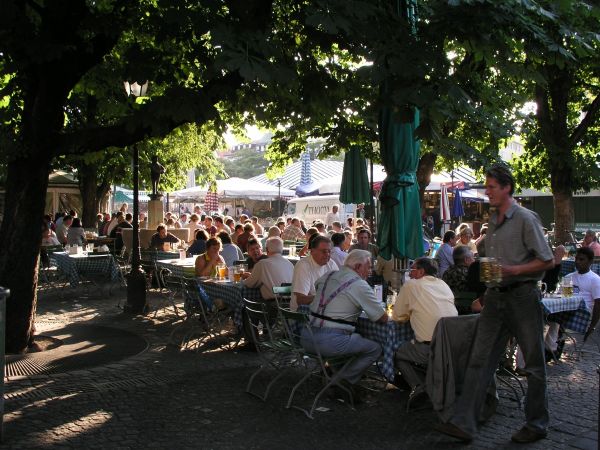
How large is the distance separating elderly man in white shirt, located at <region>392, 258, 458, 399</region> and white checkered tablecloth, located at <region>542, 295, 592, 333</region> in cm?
193

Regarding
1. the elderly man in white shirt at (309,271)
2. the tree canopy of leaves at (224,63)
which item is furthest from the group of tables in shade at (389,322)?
the tree canopy of leaves at (224,63)

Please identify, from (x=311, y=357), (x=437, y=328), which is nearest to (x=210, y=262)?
(x=311, y=357)

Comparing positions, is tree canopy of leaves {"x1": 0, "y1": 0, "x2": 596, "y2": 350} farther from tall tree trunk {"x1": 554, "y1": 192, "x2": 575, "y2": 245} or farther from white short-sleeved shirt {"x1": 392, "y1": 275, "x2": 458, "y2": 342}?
tall tree trunk {"x1": 554, "y1": 192, "x2": 575, "y2": 245}

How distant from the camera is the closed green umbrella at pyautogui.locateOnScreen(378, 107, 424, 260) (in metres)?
7.91

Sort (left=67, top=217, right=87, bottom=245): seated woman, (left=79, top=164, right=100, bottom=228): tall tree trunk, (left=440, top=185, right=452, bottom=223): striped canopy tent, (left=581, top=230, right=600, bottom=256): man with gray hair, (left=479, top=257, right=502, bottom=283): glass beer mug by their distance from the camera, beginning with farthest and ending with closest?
(left=79, top=164, right=100, bottom=228): tall tree trunk
(left=440, top=185, right=452, bottom=223): striped canopy tent
(left=67, top=217, right=87, bottom=245): seated woman
(left=581, top=230, right=600, bottom=256): man with gray hair
(left=479, top=257, right=502, bottom=283): glass beer mug

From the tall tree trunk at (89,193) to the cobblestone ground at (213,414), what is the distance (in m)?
16.6

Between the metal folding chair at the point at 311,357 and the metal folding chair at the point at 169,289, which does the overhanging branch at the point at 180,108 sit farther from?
the metal folding chair at the point at 169,289

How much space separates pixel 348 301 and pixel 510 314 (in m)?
1.59

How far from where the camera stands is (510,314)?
197 inches

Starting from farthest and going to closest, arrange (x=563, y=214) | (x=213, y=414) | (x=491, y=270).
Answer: (x=563, y=214)
(x=213, y=414)
(x=491, y=270)

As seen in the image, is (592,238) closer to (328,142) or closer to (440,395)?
(328,142)

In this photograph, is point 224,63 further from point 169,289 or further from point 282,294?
point 169,289

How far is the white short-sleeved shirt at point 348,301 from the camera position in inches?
237

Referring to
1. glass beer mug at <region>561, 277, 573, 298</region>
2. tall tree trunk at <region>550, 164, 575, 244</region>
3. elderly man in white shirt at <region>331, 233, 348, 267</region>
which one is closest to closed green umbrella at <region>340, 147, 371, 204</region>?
elderly man in white shirt at <region>331, 233, 348, 267</region>
